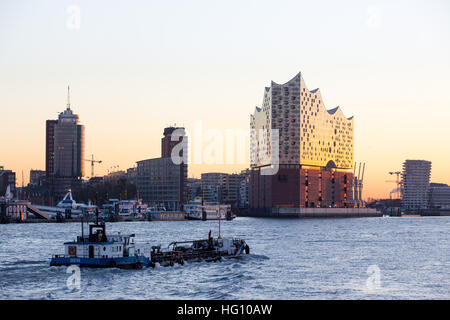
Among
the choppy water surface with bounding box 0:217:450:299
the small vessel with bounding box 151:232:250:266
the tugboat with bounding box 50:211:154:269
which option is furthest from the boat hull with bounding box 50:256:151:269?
the small vessel with bounding box 151:232:250:266

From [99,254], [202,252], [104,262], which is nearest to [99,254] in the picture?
[99,254]

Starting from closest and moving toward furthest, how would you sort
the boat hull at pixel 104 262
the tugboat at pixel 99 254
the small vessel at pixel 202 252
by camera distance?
the boat hull at pixel 104 262 → the tugboat at pixel 99 254 → the small vessel at pixel 202 252

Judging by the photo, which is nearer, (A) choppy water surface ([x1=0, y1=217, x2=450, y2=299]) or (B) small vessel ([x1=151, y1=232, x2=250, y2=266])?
(A) choppy water surface ([x1=0, y1=217, x2=450, y2=299])

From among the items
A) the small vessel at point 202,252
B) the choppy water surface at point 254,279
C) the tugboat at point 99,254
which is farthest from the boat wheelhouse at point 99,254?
the small vessel at point 202,252

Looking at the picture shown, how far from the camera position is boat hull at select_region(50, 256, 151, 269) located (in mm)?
47781

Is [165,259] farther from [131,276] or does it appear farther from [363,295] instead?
[363,295]

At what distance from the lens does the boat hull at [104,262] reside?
47.8 meters

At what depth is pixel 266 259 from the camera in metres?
61.4

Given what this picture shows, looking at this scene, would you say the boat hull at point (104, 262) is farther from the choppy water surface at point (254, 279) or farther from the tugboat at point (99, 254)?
the choppy water surface at point (254, 279)

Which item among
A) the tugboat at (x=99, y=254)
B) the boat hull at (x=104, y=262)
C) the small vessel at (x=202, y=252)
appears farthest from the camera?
the small vessel at (x=202, y=252)

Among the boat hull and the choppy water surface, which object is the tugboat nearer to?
the boat hull

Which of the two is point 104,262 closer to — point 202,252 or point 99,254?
point 99,254
